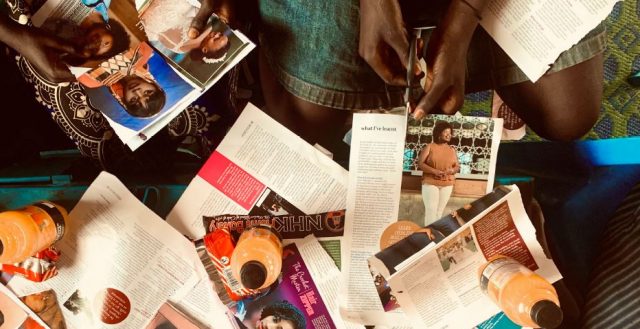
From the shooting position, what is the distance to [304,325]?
2.60ft

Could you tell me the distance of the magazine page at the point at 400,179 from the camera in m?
0.77

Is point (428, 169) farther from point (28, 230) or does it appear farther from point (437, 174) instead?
point (28, 230)

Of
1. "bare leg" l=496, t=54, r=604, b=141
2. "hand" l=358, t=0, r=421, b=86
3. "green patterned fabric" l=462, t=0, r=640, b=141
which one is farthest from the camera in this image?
"green patterned fabric" l=462, t=0, r=640, b=141

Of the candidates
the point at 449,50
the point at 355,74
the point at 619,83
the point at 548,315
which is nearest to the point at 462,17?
the point at 449,50

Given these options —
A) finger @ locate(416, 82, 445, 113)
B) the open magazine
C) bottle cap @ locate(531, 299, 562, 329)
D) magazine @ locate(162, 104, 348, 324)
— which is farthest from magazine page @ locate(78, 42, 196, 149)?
bottle cap @ locate(531, 299, 562, 329)

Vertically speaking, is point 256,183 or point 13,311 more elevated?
point 256,183

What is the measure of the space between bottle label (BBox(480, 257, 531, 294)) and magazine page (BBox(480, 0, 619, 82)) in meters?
0.27

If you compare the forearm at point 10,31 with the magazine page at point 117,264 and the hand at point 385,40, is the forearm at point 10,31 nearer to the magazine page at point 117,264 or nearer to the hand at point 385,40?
the magazine page at point 117,264

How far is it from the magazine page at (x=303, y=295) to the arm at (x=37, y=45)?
405 millimetres

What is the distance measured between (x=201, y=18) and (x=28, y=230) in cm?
37

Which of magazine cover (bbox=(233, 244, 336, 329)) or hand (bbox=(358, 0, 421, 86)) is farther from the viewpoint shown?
magazine cover (bbox=(233, 244, 336, 329))

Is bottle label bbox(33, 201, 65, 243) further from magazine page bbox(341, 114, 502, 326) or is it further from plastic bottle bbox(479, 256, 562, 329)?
plastic bottle bbox(479, 256, 562, 329)

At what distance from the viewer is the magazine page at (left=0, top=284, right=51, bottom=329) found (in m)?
0.82

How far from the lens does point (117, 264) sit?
32.1 inches
